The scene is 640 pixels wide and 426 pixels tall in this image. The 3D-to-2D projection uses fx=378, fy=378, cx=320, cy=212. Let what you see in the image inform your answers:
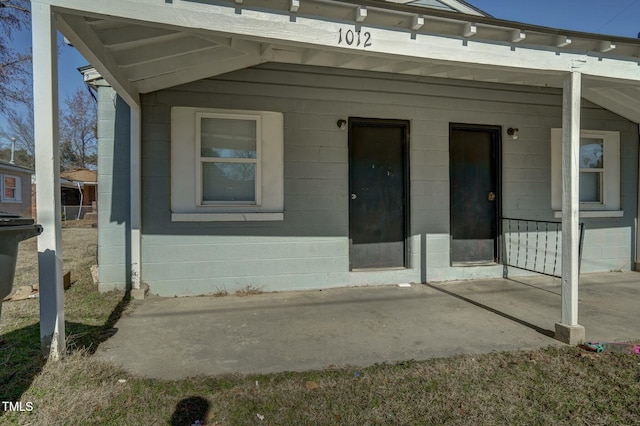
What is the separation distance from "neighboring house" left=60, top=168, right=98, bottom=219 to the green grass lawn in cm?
2432

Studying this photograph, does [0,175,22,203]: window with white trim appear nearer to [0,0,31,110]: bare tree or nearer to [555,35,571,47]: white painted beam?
[0,0,31,110]: bare tree

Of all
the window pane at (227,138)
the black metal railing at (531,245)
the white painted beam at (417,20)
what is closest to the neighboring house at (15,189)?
the window pane at (227,138)

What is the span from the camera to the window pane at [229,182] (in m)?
4.98

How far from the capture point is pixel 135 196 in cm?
464

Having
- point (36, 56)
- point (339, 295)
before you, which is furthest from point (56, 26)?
point (339, 295)

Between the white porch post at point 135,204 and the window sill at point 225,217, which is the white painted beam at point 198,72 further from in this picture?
the window sill at point 225,217

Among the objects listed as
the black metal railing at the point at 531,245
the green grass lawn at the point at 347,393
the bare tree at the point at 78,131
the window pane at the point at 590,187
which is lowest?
the green grass lawn at the point at 347,393

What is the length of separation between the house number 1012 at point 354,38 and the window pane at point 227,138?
7.77 feet

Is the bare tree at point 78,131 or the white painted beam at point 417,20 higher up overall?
the bare tree at point 78,131

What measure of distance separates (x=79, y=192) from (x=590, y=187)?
31.9 m

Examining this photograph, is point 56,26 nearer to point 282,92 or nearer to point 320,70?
point 282,92

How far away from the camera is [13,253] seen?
7.48 feet

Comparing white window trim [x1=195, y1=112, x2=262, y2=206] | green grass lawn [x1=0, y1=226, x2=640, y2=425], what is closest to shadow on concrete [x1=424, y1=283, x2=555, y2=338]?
green grass lawn [x1=0, y1=226, x2=640, y2=425]

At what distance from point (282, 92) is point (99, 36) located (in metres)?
2.31
